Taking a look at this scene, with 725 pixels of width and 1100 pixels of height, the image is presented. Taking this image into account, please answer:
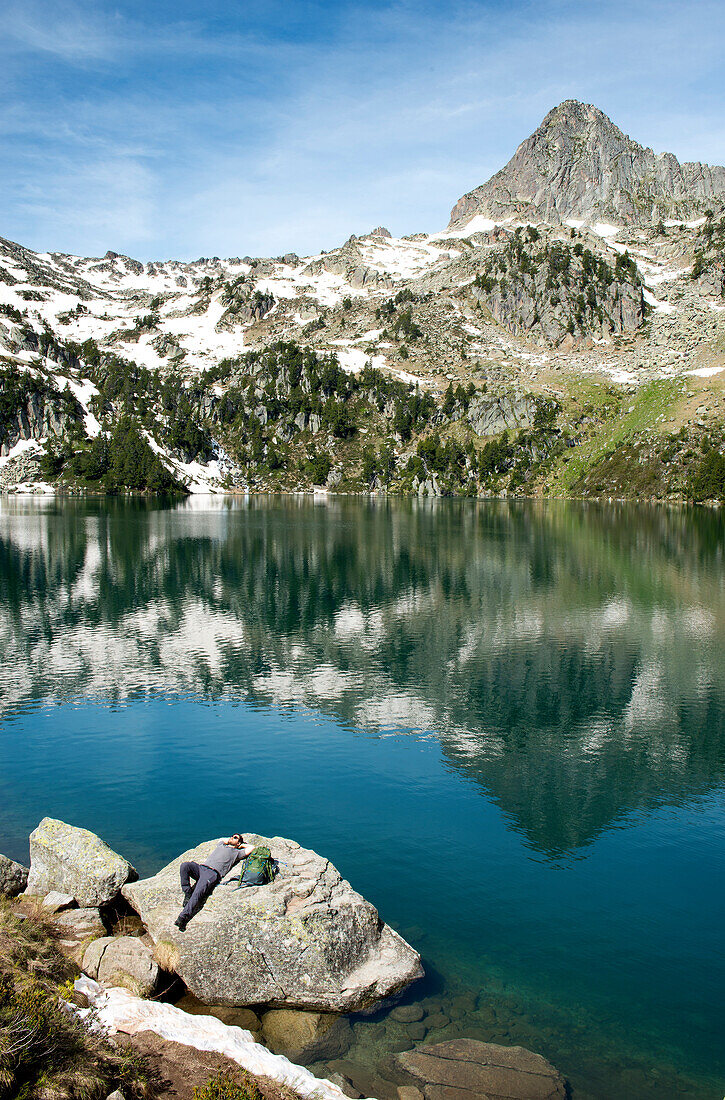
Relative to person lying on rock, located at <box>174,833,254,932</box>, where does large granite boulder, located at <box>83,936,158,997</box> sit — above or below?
below

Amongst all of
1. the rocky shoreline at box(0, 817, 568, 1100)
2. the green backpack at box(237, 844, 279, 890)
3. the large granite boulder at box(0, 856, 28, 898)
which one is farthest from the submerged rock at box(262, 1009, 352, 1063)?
the large granite boulder at box(0, 856, 28, 898)

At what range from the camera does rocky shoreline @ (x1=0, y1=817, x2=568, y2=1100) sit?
11.8 m

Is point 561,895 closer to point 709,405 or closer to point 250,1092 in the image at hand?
point 250,1092

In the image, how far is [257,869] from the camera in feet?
52.4

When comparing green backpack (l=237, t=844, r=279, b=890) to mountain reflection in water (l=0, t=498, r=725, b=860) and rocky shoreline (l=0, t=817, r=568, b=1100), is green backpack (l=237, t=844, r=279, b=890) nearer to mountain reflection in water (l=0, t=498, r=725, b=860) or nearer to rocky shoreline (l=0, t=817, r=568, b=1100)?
rocky shoreline (l=0, t=817, r=568, b=1100)

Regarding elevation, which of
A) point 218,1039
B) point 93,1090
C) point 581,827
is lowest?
point 581,827

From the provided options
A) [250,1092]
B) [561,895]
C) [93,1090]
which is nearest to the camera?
[93,1090]

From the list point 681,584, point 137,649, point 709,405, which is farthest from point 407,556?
point 709,405

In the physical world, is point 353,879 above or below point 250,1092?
below

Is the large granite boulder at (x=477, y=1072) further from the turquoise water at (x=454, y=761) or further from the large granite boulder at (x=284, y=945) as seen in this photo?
the large granite boulder at (x=284, y=945)

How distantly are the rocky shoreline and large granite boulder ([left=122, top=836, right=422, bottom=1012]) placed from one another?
0.08 feet

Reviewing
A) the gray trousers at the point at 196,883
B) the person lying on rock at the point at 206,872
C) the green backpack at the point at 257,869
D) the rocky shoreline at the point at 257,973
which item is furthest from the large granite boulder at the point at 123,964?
the green backpack at the point at 257,869

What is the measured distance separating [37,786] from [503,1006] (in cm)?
→ 1881

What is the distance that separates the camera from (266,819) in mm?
22578
